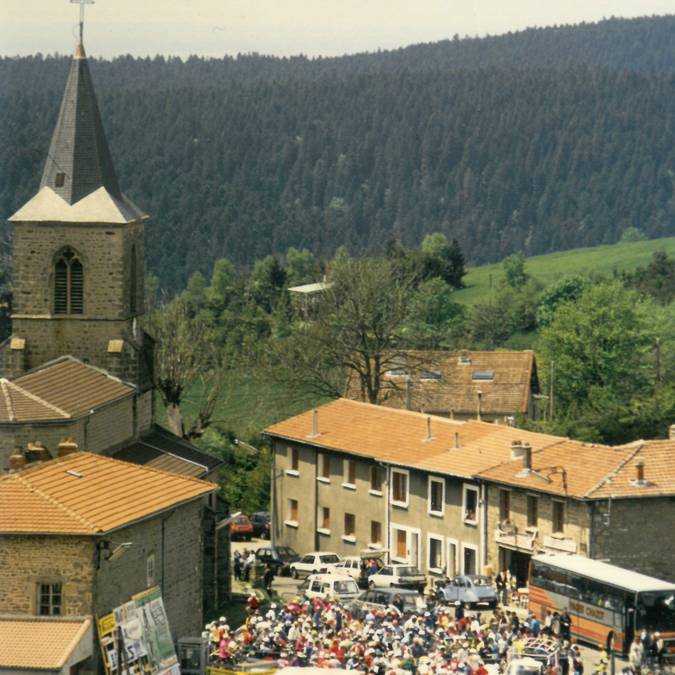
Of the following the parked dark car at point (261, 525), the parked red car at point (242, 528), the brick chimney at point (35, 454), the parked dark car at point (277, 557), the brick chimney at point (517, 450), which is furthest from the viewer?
the parked dark car at point (261, 525)

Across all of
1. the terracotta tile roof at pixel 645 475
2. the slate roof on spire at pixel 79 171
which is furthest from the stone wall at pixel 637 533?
the slate roof on spire at pixel 79 171

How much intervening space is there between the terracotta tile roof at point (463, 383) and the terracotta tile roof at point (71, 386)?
3147 cm

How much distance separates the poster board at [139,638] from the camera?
225 feet

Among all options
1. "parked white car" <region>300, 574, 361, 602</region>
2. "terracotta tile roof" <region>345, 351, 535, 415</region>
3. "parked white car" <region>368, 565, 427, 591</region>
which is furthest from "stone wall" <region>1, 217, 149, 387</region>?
"terracotta tile roof" <region>345, 351, 535, 415</region>

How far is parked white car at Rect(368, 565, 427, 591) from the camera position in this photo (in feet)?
275

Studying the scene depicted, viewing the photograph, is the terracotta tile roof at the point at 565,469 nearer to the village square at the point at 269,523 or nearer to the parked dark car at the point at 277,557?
the village square at the point at 269,523

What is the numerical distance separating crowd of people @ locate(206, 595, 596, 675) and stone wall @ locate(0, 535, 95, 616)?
19.0 feet

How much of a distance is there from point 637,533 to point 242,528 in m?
23.3

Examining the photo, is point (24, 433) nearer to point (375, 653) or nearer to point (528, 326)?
point (375, 653)

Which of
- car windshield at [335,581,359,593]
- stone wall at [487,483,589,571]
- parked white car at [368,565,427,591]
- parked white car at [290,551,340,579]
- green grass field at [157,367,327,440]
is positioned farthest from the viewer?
green grass field at [157,367,327,440]

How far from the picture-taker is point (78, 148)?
86.3 m

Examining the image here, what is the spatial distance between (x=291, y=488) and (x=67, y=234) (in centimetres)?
1697

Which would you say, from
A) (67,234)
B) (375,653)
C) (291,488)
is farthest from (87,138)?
(375,653)

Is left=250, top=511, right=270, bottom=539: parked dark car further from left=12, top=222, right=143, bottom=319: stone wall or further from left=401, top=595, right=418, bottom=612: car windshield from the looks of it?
left=401, top=595, right=418, bottom=612: car windshield
